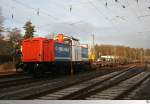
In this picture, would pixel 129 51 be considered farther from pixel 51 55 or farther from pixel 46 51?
pixel 51 55

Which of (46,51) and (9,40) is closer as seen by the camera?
(9,40)

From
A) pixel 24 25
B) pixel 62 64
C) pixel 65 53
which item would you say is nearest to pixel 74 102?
pixel 24 25

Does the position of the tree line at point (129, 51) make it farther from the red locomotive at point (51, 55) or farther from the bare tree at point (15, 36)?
the red locomotive at point (51, 55)

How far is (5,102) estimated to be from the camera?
204 cm

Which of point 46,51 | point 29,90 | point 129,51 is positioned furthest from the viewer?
point 46,51

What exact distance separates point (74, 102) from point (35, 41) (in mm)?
9078

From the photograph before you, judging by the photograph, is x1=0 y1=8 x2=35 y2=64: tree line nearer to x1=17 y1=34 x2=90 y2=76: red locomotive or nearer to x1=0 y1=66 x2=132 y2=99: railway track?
x1=0 y1=66 x2=132 y2=99: railway track

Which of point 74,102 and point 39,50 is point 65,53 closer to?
point 39,50

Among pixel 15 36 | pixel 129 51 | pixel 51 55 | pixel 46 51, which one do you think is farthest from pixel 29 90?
pixel 51 55

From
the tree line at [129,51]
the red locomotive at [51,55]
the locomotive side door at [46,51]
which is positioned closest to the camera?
the tree line at [129,51]

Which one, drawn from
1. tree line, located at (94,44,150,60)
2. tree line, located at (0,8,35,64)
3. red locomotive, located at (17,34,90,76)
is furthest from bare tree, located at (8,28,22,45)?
red locomotive, located at (17,34,90,76)

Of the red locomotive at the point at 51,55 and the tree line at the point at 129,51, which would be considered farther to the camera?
the red locomotive at the point at 51,55

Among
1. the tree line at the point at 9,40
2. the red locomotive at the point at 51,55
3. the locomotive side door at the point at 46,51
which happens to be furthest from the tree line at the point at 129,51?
the locomotive side door at the point at 46,51

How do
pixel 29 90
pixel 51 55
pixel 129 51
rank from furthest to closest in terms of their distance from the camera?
pixel 51 55 < pixel 29 90 < pixel 129 51
